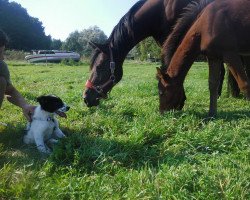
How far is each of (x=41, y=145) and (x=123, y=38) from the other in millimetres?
2989

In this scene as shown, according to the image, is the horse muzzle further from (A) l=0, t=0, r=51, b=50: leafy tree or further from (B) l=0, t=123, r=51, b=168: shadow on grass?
(A) l=0, t=0, r=51, b=50: leafy tree

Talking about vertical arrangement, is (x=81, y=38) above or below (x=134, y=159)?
above

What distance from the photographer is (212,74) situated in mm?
5926

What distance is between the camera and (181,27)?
600 cm

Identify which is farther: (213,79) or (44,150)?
(213,79)

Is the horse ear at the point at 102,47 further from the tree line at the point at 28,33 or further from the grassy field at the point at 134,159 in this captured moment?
the tree line at the point at 28,33

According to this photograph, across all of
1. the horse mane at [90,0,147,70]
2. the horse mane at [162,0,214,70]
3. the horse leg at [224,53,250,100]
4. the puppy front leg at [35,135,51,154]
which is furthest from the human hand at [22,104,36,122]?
the horse leg at [224,53,250,100]

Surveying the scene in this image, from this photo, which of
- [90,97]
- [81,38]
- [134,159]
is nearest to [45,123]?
[134,159]

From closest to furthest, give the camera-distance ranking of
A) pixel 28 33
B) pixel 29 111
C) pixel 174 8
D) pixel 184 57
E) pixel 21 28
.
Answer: pixel 29 111 → pixel 184 57 → pixel 174 8 → pixel 21 28 → pixel 28 33

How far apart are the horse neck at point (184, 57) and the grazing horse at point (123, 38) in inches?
46.2

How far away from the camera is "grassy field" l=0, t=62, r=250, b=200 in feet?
10.4

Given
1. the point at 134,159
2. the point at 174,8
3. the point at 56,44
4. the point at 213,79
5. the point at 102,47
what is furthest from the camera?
the point at 56,44

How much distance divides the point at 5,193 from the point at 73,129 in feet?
7.50

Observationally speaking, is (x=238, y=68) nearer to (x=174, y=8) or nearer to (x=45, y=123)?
(x=174, y=8)
